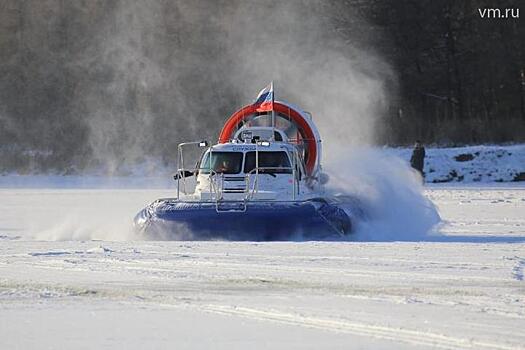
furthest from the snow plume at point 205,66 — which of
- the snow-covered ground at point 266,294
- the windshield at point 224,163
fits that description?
the snow-covered ground at point 266,294

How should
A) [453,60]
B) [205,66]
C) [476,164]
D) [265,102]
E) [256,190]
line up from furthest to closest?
[453,60], [205,66], [476,164], [265,102], [256,190]

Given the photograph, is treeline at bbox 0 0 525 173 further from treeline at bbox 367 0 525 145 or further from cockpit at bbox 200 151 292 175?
cockpit at bbox 200 151 292 175

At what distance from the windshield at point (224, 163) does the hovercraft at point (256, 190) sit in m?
0.01

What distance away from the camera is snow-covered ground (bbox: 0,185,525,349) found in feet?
23.2

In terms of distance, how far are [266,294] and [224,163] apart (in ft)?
25.1

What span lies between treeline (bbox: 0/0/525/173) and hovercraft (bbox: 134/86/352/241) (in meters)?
21.5

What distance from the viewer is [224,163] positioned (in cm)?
1639

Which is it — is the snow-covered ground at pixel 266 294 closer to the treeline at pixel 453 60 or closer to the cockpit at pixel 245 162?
the cockpit at pixel 245 162

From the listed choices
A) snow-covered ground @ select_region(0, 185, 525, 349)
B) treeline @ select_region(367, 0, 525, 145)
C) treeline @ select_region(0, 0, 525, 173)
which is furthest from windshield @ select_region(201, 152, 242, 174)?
treeline @ select_region(367, 0, 525, 145)

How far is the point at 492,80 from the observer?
141 feet

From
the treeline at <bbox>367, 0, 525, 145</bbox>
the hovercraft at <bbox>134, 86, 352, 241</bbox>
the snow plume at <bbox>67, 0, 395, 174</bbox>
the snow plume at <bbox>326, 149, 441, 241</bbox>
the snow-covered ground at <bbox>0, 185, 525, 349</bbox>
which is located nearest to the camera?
the snow-covered ground at <bbox>0, 185, 525, 349</bbox>

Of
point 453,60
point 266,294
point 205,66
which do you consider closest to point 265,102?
point 266,294

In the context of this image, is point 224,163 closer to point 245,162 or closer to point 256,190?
point 245,162

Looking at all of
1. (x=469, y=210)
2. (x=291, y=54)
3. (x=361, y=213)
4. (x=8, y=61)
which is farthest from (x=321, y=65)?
(x=361, y=213)
